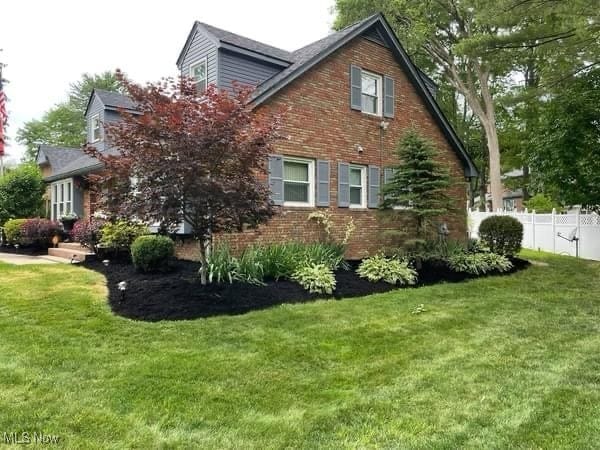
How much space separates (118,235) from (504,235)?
10679 millimetres

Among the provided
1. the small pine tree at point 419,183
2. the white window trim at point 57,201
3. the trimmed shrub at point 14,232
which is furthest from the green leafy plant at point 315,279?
the white window trim at point 57,201

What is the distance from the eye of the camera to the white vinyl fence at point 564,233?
15.4 metres

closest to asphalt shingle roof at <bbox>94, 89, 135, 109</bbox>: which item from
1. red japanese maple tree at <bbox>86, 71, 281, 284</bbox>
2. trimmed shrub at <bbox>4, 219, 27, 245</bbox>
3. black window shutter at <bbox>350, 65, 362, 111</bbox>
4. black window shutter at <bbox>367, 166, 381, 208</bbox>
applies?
trimmed shrub at <bbox>4, 219, 27, 245</bbox>

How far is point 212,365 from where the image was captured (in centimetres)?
456

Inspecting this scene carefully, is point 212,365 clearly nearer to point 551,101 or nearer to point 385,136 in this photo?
point 385,136

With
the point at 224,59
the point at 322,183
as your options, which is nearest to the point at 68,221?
the point at 224,59

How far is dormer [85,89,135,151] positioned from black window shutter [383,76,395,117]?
971 cm

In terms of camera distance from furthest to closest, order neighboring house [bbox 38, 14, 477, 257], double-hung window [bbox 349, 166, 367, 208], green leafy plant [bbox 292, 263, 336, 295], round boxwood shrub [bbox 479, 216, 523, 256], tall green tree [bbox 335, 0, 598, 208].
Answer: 1. round boxwood shrub [bbox 479, 216, 523, 256]
2. double-hung window [bbox 349, 166, 367, 208]
3. neighboring house [bbox 38, 14, 477, 257]
4. tall green tree [bbox 335, 0, 598, 208]
5. green leafy plant [bbox 292, 263, 336, 295]

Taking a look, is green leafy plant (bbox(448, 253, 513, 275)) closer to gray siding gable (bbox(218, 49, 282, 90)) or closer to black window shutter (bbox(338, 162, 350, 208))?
black window shutter (bbox(338, 162, 350, 208))

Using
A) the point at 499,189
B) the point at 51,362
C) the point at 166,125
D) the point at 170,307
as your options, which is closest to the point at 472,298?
the point at 170,307

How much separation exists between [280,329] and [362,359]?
1329mm

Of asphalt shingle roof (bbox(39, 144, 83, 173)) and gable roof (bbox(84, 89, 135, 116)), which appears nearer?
gable roof (bbox(84, 89, 135, 116))

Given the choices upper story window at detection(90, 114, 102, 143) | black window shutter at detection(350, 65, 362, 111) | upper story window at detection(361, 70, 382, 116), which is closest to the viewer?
black window shutter at detection(350, 65, 362, 111)

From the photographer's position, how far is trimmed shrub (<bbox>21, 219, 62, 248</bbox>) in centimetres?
1372
